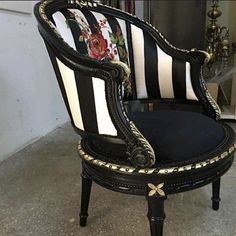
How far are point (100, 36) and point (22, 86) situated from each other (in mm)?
939

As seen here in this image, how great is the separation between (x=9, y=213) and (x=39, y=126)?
900 millimetres

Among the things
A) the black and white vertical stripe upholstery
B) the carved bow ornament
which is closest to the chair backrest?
the black and white vertical stripe upholstery

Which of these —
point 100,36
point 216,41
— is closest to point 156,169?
point 100,36

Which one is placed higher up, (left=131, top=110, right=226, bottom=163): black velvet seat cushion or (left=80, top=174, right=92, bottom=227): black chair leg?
(left=131, top=110, right=226, bottom=163): black velvet seat cushion

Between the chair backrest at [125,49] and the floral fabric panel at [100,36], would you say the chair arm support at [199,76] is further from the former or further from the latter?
the floral fabric panel at [100,36]

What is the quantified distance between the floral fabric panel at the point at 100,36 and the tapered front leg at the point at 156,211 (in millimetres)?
461

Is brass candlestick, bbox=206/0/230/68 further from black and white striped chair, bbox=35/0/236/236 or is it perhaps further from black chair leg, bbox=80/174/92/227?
black chair leg, bbox=80/174/92/227

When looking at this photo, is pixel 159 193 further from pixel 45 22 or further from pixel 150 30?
pixel 150 30

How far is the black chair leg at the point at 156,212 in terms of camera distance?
0.80 metres

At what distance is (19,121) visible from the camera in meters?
1.91

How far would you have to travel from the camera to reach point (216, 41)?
2438 millimetres

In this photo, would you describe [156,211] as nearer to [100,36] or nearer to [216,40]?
[100,36]

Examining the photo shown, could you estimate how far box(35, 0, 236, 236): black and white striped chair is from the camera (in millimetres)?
788

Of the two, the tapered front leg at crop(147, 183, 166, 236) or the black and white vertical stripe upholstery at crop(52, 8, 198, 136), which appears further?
the black and white vertical stripe upholstery at crop(52, 8, 198, 136)
